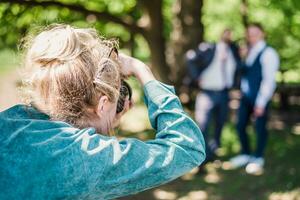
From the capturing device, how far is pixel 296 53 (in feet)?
37.8

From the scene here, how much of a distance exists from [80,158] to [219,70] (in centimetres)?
618

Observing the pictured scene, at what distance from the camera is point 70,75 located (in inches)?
52.7

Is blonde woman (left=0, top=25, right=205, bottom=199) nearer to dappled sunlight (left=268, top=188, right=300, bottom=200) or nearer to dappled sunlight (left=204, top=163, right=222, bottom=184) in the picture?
dappled sunlight (left=268, top=188, right=300, bottom=200)

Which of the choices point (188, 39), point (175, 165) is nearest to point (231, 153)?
point (188, 39)

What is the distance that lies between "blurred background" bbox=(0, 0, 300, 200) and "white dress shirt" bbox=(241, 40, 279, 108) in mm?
768

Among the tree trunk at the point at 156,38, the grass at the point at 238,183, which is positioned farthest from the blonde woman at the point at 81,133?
the tree trunk at the point at 156,38

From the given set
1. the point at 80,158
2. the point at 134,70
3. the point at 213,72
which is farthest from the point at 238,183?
the point at 80,158

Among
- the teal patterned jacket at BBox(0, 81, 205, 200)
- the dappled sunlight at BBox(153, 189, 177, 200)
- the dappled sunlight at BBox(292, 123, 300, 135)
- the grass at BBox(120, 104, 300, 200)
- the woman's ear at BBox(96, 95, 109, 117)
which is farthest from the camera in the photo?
the dappled sunlight at BBox(292, 123, 300, 135)

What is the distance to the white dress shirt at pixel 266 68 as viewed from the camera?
Result: 7188mm

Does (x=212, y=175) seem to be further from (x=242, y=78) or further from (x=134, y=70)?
(x=134, y=70)

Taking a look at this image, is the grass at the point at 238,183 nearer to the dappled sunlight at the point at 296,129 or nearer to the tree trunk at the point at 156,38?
the dappled sunlight at the point at 296,129

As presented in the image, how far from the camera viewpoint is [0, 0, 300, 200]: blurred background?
22.4 feet

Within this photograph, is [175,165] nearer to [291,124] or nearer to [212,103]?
[212,103]

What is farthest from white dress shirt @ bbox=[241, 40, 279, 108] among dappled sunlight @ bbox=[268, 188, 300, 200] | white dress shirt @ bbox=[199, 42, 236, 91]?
dappled sunlight @ bbox=[268, 188, 300, 200]
